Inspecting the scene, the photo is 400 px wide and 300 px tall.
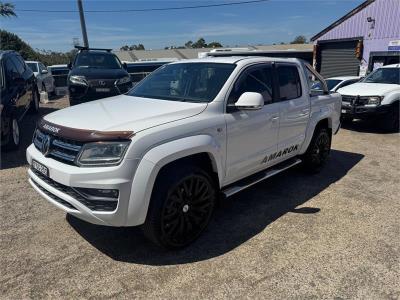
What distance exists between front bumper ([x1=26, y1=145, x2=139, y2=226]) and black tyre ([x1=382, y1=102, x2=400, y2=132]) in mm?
8325

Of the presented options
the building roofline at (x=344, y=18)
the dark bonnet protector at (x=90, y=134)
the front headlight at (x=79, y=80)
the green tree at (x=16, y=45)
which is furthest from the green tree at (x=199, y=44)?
the dark bonnet protector at (x=90, y=134)

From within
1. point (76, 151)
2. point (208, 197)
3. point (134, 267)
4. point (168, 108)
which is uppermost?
point (168, 108)

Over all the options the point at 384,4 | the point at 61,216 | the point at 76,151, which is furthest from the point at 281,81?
the point at 384,4

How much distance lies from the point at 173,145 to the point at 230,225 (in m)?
1.42

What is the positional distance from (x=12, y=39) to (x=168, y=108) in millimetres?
46556

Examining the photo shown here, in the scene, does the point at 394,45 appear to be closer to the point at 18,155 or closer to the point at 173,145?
the point at 18,155

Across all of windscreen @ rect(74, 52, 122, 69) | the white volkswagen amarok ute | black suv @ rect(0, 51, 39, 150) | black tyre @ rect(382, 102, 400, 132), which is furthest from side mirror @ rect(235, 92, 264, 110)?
windscreen @ rect(74, 52, 122, 69)

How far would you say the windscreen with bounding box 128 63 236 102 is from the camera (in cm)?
392

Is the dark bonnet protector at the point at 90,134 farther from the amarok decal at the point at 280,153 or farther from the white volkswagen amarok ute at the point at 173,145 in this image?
the amarok decal at the point at 280,153

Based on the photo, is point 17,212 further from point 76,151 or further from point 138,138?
point 138,138

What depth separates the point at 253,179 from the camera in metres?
4.32

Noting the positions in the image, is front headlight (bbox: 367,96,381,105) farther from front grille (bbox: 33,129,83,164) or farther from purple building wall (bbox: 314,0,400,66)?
purple building wall (bbox: 314,0,400,66)

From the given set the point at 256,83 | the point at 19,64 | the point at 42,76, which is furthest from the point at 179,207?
the point at 42,76

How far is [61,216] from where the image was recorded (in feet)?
13.9
